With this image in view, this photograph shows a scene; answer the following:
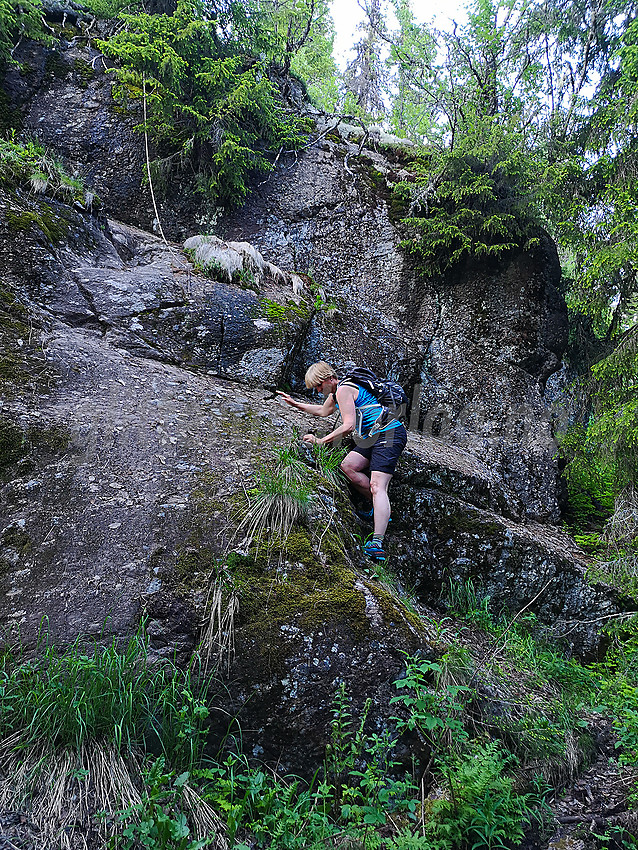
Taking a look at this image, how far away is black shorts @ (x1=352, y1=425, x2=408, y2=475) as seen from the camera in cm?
526

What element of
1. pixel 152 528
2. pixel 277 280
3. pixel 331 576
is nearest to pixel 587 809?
pixel 331 576

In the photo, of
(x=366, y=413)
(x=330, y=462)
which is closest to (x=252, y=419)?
(x=330, y=462)

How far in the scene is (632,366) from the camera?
20.2 feet

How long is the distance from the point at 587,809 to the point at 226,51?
1127 centimetres

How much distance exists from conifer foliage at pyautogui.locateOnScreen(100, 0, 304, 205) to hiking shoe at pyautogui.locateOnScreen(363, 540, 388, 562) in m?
7.20

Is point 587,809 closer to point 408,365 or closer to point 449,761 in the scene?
point 449,761

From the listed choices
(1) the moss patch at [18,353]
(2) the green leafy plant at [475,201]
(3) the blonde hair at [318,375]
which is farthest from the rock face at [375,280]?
(1) the moss patch at [18,353]

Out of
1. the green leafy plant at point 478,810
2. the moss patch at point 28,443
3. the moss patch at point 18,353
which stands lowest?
the green leafy plant at point 478,810

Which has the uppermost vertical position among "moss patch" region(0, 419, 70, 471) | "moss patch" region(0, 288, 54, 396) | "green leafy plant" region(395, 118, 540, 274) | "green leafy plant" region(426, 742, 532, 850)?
"green leafy plant" region(395, 118, 540, 274)

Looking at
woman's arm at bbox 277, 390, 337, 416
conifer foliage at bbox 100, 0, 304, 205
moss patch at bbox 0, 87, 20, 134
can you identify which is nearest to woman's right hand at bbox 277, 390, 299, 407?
woman's arm at bbox 277, 390, 337, 416

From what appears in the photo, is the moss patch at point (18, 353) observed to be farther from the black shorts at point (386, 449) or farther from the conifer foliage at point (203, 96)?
the conifer foliage at point (203, 96)

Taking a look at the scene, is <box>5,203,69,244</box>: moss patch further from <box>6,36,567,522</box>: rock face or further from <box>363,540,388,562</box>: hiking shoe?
<box>363,540,388,562</box>: hiking shoe

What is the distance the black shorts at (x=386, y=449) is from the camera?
5.26 m

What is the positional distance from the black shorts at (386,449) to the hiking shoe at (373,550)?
81 cm
